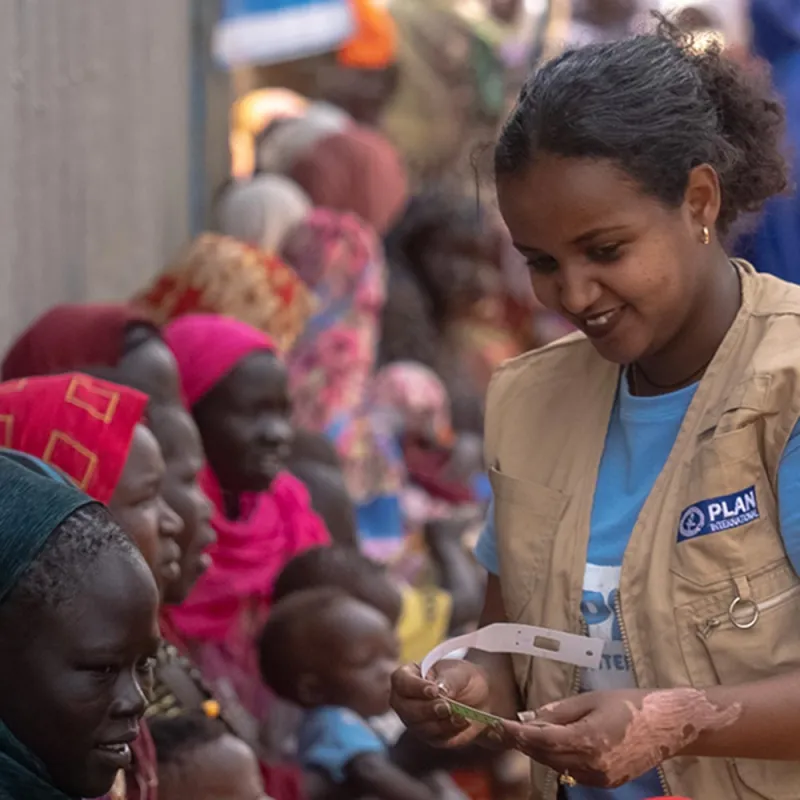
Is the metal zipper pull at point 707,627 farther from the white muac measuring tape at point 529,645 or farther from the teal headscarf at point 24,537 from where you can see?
the teal headscarf at point 24,537

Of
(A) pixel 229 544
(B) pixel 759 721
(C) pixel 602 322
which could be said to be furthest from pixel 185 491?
(B) pixel 759 721

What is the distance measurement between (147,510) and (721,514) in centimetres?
124

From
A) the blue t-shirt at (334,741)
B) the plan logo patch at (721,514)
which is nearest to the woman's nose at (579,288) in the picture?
the plan logo patch at (721,514)

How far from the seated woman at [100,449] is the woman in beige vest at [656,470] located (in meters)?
0.76

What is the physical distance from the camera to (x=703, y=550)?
247 cm

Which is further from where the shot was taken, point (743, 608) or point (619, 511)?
point (619, 511)

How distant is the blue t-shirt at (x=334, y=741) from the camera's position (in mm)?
4344

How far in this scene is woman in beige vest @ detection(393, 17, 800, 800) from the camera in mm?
2375

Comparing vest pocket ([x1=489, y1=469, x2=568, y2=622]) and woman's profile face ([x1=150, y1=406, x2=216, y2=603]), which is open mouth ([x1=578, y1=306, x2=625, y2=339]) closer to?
vest pocket ([x1=489, y1=469, x2=568, y2=622])

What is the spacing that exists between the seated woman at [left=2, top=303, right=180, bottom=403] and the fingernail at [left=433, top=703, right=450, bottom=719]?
154 centimetres

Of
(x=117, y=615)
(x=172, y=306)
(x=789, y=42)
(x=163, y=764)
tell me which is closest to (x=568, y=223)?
(x=117, y=615)

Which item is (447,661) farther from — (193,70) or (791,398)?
(193,70)

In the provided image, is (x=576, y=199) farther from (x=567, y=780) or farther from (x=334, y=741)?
(x=334, y=741)

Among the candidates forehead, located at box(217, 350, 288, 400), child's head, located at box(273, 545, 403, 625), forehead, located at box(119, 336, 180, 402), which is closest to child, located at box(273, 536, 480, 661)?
child's head, located at box(273, 545, 403, 625)
